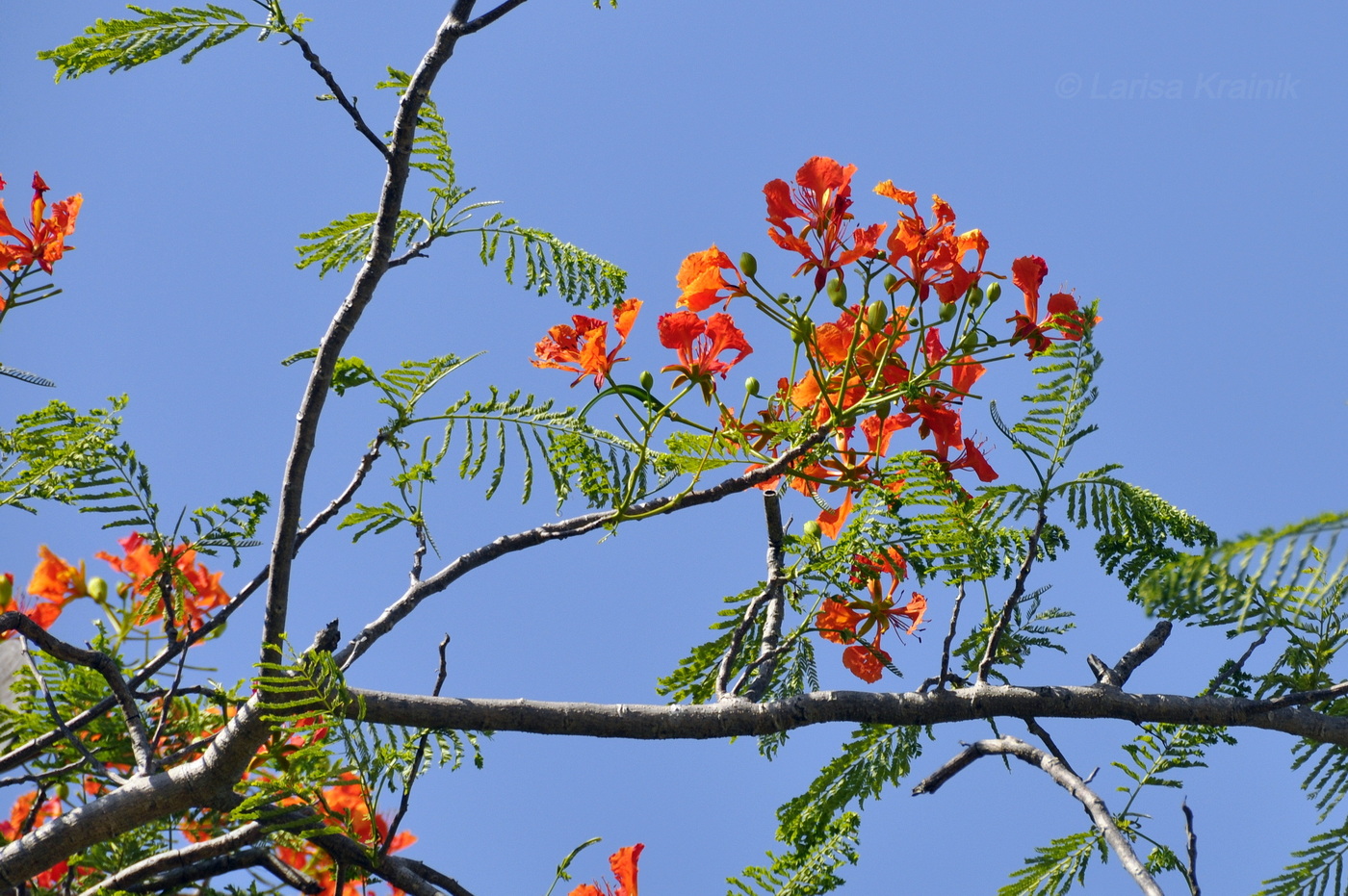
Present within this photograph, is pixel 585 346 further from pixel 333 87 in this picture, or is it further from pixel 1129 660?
pixel 1129 660

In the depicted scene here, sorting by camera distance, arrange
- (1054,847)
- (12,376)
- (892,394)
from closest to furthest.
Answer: (892,394)
(1054,847)
(12,376)

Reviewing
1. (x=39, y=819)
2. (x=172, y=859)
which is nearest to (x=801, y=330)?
(x=172, y=859)

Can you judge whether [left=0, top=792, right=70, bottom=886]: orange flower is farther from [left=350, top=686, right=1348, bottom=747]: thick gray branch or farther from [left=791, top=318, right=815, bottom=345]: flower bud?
[left=791, top=318, right=815, bottom=345]: flower bud

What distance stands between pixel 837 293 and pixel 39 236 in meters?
2.07

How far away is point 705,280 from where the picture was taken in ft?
6.18

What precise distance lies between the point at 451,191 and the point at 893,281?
3.04 feet

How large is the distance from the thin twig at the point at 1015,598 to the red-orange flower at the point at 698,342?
0.63m

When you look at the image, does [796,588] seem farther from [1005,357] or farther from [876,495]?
[1005,357]

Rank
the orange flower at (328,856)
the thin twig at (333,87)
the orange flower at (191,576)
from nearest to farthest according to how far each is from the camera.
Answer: the thin twig at (333,87) < the orange flower at (328,856) < the orange flower at (191,576)

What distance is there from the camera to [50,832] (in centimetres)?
176

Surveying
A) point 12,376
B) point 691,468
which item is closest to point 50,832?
point 12,376

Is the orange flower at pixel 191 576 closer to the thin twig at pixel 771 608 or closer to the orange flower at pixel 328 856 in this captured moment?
the orange flower at pixel 328 856

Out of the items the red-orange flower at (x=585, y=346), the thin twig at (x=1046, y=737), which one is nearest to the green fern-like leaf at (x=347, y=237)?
the red-orange flower at (x=585, y=346)

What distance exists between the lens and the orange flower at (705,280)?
187cm
